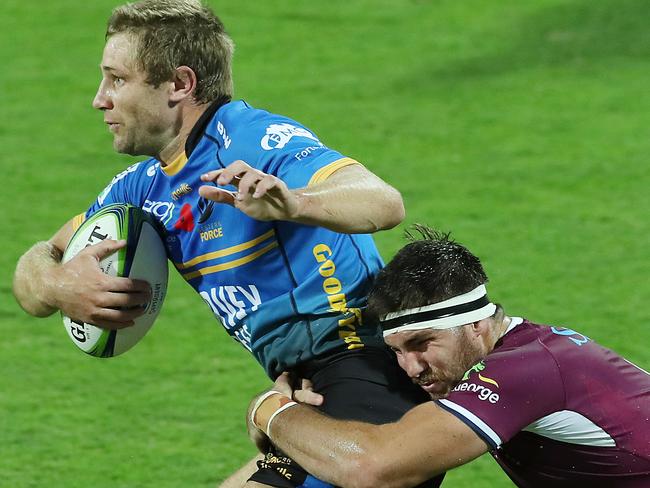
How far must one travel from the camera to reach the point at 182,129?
16.1ft

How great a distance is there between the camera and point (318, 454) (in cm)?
431

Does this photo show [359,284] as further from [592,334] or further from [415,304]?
[592,334]

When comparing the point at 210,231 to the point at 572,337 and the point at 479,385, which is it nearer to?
the point at 479,385

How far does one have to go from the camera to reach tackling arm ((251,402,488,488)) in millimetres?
4152

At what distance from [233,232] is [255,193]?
75 centimetres

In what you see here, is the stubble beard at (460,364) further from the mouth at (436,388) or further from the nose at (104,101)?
the nose at (104,101)

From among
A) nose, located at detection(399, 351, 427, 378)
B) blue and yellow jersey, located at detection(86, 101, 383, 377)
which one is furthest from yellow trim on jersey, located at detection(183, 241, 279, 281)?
nose, located at detection(399, 351, 427, 378)

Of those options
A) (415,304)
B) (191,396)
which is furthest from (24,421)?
(415,304)

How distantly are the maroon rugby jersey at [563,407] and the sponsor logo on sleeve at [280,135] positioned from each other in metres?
0.98

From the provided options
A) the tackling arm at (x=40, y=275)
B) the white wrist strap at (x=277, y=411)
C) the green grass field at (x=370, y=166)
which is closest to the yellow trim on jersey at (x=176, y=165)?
the tackling arm at (x=40, y=275)

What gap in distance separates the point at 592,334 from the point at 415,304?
3.65 m

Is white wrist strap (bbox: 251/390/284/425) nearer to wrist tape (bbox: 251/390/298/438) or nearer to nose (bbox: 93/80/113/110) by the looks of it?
wrist tape (bbox: 251/390/298/438)

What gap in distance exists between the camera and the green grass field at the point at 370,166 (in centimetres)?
693

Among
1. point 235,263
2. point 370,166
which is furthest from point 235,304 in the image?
point 370,166
